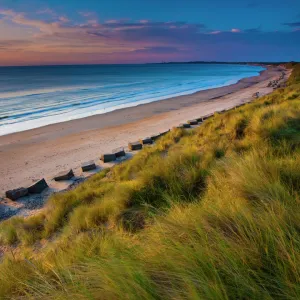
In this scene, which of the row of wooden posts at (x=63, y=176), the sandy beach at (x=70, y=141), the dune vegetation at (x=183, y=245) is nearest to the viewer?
the dune vegetation at (x=183, y=245)

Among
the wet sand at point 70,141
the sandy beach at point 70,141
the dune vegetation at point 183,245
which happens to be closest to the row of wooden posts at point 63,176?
the sandy beach at point 70,141

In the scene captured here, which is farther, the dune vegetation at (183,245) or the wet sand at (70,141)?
the wet sand at (70,141)

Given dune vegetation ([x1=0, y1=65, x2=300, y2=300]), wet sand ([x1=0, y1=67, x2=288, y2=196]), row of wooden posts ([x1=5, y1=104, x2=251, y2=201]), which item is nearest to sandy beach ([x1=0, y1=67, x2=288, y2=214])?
wet sand ([x1=0, y1=67, x2=288, y2=196])

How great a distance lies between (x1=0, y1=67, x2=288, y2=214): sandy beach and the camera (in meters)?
9.39

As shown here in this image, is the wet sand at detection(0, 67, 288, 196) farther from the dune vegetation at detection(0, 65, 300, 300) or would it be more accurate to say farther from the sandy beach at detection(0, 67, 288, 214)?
the dune vegetation at detection(0, 65, 300, 300)

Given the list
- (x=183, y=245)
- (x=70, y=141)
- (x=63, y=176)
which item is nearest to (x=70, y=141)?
(x=70, y=141)

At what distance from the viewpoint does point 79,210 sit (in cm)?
458

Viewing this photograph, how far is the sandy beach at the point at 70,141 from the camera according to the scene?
9391 mm

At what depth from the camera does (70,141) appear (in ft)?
42.9

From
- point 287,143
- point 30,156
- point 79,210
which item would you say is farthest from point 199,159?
point 30,156

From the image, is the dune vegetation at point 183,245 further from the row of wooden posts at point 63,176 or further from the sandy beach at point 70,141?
the sandy beach at point 70,141

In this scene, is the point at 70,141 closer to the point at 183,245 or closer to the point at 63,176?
the point at 63,176

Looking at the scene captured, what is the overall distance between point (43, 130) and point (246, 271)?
50.9 ft

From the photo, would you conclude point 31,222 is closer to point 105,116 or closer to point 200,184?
point 200,184
